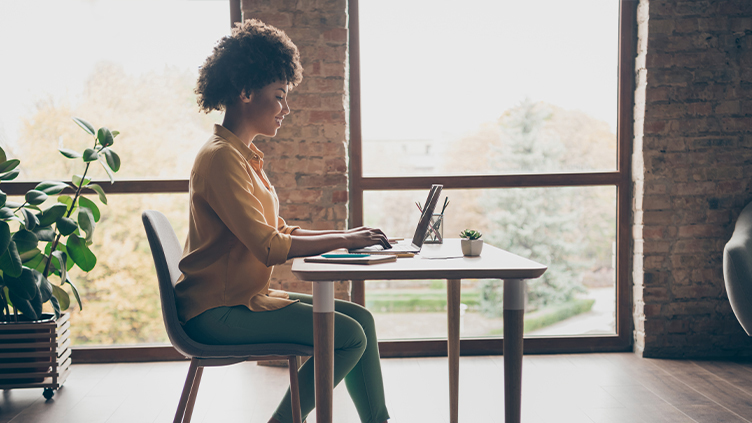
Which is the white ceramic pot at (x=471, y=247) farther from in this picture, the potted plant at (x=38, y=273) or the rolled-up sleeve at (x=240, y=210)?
the potted plant at (x=38, y=273)

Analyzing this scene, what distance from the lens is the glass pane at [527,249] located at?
311 centimetres

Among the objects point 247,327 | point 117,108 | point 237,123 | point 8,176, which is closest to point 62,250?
point 8,176

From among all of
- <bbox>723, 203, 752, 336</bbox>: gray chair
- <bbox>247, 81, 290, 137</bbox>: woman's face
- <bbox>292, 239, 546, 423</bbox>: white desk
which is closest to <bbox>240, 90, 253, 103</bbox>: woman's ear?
<bbox>247, 81, 290, 137</bbox>: woman's face

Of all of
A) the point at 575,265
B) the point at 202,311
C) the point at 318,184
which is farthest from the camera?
the point at 575,265

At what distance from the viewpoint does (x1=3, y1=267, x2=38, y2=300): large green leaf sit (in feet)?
7.67

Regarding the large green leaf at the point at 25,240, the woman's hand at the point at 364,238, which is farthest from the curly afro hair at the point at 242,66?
the large green leaf at the point at 25,240

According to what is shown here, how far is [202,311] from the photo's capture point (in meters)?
1.56

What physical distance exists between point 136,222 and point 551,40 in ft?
8.28

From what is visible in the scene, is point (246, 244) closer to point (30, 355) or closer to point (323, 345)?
point (323, 345)

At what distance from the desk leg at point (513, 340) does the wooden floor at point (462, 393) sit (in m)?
0.76

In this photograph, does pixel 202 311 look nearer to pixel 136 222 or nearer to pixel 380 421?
pixel 380 421

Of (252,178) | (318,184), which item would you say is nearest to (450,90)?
(318,184)

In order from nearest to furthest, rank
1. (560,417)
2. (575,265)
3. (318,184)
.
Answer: (560,417) → (318,184) → (575,265)

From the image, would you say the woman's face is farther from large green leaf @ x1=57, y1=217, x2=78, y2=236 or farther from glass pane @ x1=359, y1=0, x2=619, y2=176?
glass pane @ x1=359, y1=0, x2=619, y2=176
